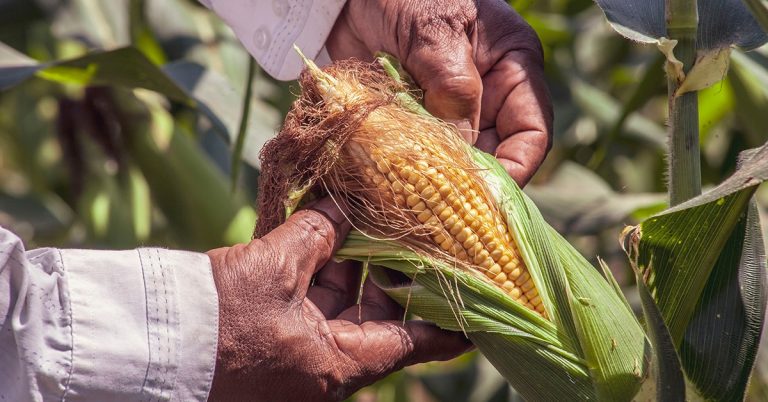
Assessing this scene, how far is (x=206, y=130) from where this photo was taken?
2670 mm

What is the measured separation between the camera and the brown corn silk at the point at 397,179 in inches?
52.0

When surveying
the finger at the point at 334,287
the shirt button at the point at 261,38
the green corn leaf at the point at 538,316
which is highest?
the shirt button at the point at 261,38

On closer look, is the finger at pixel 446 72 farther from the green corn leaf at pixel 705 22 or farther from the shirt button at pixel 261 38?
the shirt button at pixel 261 38

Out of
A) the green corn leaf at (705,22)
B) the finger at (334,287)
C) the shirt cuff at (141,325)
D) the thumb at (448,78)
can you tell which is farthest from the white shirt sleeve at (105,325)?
the green corn leaf at (705,22)

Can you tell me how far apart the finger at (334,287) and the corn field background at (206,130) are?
1.84 ft

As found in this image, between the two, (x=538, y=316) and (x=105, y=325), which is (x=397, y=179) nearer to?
(x=538, y=316)

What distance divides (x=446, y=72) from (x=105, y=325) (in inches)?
23.2

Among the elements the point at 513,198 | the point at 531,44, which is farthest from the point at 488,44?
the point at 513,198

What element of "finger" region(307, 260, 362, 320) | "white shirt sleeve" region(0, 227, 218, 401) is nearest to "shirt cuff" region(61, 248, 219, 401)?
"white shirt sleeve" region(0, 227, 218, 401)

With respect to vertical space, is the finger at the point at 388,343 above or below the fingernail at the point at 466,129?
below

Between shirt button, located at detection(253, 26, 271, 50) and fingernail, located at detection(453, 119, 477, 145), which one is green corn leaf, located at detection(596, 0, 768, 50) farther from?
shirt button, located at detection(253, 26, 271, 50)

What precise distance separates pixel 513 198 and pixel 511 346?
20 cm

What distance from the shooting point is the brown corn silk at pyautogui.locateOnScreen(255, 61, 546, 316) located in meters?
1.32

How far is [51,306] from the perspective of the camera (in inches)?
43.3
